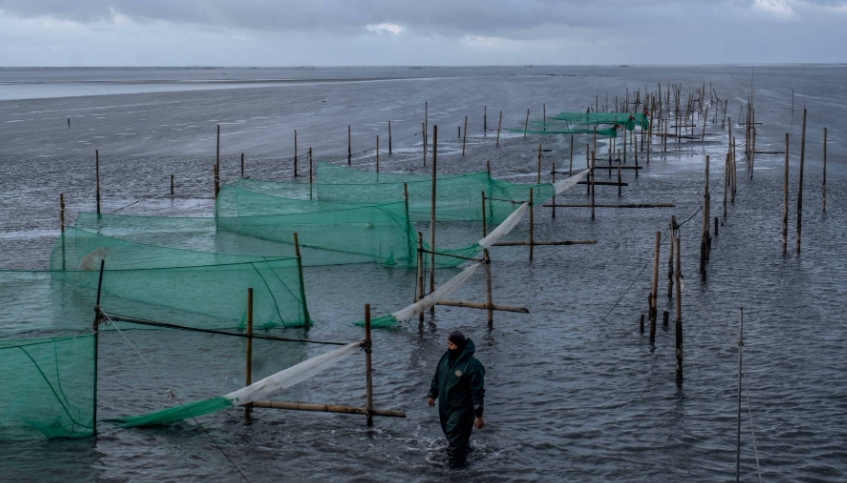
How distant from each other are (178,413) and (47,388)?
137 centimetres

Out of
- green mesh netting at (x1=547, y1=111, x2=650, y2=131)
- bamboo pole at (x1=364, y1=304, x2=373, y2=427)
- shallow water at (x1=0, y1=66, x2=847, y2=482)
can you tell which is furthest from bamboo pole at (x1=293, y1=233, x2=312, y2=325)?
green mesh netting at (x1=547, y1=111, x2=650, y2=131)

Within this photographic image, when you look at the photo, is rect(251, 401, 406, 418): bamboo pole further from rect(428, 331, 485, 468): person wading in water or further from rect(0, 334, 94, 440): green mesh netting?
rect(0, 334, 94, 440): green mesh netting

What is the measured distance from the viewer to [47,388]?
942 centimetres

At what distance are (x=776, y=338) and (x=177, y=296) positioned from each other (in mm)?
8944

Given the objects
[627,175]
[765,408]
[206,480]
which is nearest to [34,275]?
[206,480]

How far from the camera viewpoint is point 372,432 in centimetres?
1002

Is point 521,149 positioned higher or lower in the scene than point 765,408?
higher

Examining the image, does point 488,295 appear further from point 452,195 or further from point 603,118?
point 603,118

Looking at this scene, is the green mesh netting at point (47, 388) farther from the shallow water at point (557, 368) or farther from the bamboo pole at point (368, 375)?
the bamboo pole at point (368, 375)

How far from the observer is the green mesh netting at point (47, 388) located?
9258 millimetres

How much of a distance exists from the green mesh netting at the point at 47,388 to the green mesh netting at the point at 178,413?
454mm

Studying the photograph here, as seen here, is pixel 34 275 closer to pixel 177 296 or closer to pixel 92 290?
pixel 92 290

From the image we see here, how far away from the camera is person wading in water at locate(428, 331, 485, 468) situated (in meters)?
8.52

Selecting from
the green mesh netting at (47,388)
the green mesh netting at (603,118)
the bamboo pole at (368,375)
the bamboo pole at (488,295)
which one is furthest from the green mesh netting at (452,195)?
the green mesh netting at (603,118)
